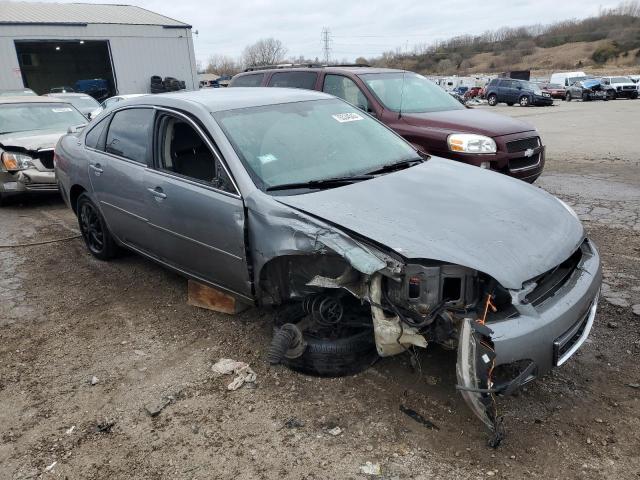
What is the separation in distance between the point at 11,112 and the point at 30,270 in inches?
179

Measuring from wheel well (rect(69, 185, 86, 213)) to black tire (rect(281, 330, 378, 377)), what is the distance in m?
3.19

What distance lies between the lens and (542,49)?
98062mm

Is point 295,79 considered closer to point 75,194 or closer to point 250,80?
point 250,80

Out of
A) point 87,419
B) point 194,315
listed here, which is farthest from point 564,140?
point 87,419

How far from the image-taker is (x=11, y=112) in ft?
27.4

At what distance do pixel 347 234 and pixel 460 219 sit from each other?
2.12 feet

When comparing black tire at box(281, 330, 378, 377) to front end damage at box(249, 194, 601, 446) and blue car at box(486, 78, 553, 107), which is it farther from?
blue car at box(486, 78, 553, 107)

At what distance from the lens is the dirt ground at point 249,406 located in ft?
8.18

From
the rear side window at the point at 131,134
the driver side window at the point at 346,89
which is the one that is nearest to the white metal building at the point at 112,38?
the driver side window at the point at 346,89

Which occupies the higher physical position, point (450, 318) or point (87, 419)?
point (450, 318)

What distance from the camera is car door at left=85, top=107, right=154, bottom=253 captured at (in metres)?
4.09

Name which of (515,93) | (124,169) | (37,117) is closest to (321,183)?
(124,169)

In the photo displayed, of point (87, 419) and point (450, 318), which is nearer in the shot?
point (450, 318)

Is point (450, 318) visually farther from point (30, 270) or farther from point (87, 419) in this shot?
point (30, 270)
